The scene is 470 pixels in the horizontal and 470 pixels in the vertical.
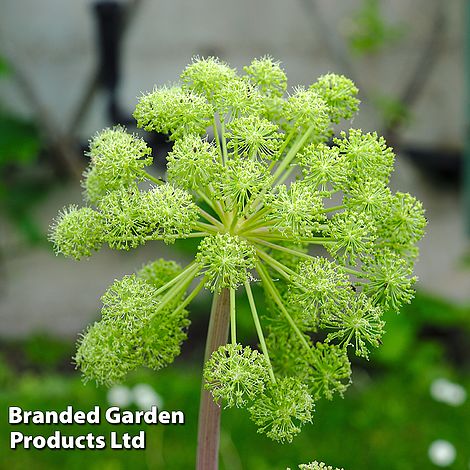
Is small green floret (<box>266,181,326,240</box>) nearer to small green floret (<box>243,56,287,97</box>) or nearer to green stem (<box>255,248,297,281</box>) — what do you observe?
green stem (<box>255,248,297,281</box>)

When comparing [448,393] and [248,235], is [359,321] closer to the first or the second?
[248,235]

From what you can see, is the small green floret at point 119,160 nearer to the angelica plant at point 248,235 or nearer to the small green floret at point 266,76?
the angelica plant at point 248,235

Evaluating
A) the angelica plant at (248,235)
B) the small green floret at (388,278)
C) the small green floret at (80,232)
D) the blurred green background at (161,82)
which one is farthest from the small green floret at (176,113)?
the blurred green background at (161,82)

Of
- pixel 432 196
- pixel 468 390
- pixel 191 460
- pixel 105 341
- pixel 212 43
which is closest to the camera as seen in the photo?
pixel 105 341

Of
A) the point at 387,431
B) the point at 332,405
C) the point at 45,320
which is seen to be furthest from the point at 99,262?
the point at 387,431

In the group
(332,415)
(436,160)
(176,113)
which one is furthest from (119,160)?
(436,160)

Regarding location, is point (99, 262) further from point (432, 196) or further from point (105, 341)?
point (105, 341)

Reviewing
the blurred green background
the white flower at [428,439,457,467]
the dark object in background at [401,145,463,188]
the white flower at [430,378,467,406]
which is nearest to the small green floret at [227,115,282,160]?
the white flower at [428,439,457,467]
